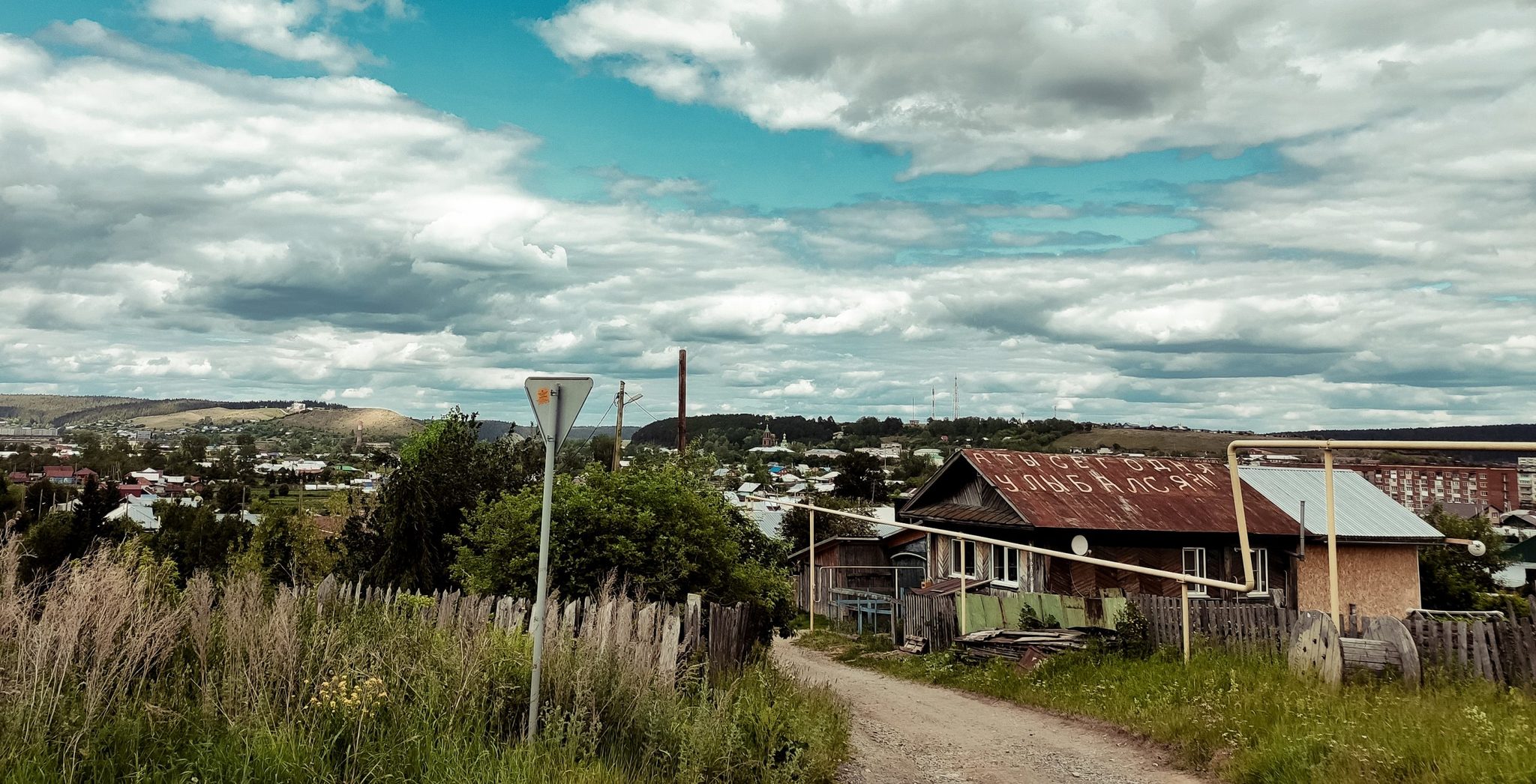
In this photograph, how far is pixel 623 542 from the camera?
1426 centimetres

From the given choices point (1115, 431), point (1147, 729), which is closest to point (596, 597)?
point (1147, 729)

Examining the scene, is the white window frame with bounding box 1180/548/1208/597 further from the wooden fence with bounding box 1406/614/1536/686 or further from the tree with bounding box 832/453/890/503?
the tree with bounding box 832/453/890/503

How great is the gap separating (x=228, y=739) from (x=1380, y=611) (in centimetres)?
3073

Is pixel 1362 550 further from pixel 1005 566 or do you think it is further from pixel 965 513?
pixel 965 513

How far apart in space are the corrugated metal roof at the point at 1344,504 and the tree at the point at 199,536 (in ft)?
158

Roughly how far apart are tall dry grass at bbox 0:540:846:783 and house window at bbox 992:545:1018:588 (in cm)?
1880

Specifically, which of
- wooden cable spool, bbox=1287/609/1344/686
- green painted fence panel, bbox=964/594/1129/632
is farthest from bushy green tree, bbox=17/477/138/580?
wooden cable spool, bbox=1287/609/1344/686

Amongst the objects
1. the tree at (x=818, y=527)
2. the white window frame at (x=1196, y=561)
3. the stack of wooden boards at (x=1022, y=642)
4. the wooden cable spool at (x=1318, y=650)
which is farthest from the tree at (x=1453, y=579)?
the wooden cable spool at (x=1318, y=650)

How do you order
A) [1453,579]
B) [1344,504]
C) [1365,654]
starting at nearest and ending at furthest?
[1365,654], [1344,504], [1453,579]

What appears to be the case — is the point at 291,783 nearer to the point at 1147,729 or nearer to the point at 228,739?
the point at 228,739

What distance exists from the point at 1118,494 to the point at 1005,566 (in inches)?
146

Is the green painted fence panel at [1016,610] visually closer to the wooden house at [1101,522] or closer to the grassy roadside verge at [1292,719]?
the wooden house at [1101,522]

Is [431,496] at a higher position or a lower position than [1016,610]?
higher

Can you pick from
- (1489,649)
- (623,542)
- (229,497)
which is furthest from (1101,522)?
(229,497)
